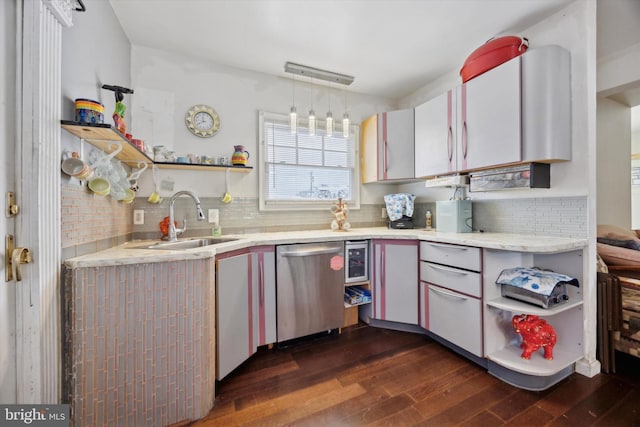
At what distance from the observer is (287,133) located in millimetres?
2762

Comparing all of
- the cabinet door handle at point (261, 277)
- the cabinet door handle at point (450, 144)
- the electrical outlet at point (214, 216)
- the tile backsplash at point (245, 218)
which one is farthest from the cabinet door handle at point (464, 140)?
the electrical outlet at point (214, 216)

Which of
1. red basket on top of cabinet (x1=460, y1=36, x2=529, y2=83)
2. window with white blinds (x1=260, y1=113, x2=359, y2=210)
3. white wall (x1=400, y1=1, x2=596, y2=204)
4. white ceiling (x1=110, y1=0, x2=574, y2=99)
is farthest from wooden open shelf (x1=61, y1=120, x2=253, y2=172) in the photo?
white wall (x1=400, y1=1, x2=596, y2=204)

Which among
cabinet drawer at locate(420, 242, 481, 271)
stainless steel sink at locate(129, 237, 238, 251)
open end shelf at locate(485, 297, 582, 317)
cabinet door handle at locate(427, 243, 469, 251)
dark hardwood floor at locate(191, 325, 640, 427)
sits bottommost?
dark hardwood floor at locate(191, 325, 640, 427)

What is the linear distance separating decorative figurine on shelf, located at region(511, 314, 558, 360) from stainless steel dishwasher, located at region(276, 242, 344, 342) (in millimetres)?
1289

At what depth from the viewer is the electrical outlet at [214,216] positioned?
2.37 m

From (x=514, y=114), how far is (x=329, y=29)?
5.00ft

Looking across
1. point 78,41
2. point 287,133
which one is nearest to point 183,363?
point 78,41

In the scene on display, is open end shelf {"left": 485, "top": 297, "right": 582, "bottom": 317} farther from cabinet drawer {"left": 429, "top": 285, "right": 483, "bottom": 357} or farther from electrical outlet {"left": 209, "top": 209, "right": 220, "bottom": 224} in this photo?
electrical outlet {"left": 209, "top": 209, "right": 220, "bottom": 224}

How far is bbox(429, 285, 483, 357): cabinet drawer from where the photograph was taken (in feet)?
5.77

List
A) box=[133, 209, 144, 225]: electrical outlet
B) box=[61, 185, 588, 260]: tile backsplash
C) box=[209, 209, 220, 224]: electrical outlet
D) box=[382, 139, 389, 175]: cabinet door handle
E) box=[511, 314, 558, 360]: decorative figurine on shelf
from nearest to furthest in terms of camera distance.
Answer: box=[61, 185, 588, 260]: tile backsplash → box=[511, 314, 558, 360]: decorative figurine on shelf → box=[133, 209, 144, 225]: electrical outlet → box=[209, 209, 220, 224]: electrical outlet → box=[382, 139, 389, 175]: cabinet door handle

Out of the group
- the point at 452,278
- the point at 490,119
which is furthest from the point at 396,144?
the point at 452,278

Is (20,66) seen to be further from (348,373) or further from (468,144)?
(468,144)

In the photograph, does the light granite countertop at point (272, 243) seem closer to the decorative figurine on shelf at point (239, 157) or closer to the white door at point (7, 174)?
the white door at point (7, 174)

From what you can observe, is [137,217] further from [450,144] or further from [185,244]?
[450,144]
